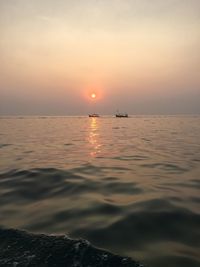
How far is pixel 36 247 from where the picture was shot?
203 inches

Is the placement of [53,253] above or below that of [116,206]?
above

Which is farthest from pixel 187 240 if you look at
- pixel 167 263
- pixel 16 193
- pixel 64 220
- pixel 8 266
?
pixel 16 193

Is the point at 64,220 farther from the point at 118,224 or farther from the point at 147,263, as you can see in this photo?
the point at 147,263

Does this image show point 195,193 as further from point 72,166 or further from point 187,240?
point 72,166

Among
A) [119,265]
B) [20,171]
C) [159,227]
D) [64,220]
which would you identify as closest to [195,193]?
[159,227]

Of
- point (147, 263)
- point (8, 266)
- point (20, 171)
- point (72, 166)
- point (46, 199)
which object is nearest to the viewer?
point (8, 266)

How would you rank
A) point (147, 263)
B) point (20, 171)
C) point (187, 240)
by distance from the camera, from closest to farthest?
point (147, 263)
point (187, 240)
point (20, 171)

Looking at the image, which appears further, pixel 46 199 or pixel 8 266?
pixel 46 199

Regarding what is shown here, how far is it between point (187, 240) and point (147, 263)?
1.49 m

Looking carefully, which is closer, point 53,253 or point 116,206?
point 53,253

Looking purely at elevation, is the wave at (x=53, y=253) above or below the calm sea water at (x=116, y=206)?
above

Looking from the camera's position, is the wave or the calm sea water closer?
the wave

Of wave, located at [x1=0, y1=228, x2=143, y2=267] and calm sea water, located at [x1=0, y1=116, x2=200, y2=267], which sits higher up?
wave, located at [x1=0, y1=228, x2=143, y2=267]

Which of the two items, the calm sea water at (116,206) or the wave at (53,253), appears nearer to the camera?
the wave at (53,253)
